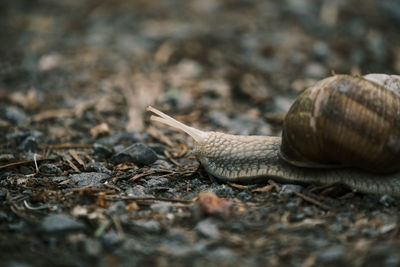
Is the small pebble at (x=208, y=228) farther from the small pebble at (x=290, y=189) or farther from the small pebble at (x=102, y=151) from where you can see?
the small pebble at (x=102, y=151)

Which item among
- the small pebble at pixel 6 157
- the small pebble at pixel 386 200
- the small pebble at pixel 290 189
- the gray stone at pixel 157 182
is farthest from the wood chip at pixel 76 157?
the small pebble at pixel 386 200

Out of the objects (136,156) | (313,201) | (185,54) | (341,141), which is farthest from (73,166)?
(185,54)

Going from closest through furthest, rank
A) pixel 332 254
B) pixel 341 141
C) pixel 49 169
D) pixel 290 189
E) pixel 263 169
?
pixel 332 254 → pixel 341 141 → pixel 290 189 → pixel 263 169 → pixel 49 169

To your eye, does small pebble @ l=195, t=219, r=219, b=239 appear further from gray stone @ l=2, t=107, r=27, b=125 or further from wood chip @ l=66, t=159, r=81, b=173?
gray stone @ l=2, t=107, r=27, b=125

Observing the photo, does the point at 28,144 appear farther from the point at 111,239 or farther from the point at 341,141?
the point at 341,141

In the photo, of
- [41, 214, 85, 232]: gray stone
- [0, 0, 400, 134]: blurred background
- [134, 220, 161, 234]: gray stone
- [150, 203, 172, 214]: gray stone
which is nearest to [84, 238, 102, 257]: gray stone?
[41, 214, 85, 232]: gray stone

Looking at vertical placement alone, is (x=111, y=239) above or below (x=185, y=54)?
below
